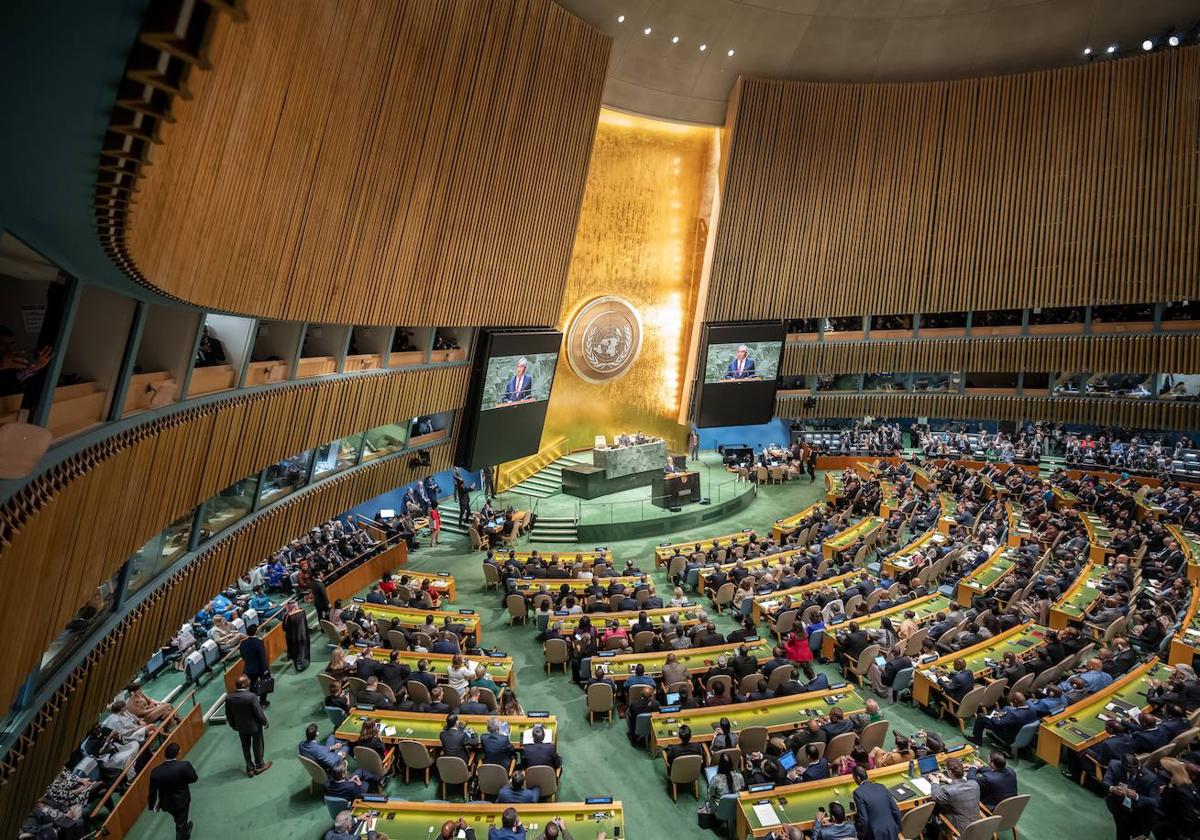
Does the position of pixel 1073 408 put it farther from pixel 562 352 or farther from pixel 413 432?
pixel 413 432

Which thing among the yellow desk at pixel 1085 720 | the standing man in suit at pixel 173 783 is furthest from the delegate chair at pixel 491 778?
the yellow desk at pixel 1085 720

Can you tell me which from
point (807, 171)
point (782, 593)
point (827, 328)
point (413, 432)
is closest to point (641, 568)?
point (782, 593)

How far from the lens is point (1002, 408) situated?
65.0 ft

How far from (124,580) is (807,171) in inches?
681

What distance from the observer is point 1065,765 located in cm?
792

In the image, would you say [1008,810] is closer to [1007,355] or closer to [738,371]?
[738,371]

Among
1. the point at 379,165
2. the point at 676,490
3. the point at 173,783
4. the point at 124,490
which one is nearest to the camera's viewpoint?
the point at 124,490

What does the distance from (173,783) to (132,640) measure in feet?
4.97

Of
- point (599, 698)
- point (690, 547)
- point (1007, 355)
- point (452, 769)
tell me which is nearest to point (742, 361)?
point (690, 547)

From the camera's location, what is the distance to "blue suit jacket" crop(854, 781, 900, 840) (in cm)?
584

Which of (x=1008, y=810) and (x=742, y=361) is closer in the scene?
(x=1008, y=810)

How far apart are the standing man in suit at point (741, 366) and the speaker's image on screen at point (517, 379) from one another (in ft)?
17.4

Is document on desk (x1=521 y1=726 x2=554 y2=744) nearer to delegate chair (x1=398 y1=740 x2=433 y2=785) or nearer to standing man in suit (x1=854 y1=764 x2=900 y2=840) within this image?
delegate chair (x1=398 y1=740 x2=433 y2=785)

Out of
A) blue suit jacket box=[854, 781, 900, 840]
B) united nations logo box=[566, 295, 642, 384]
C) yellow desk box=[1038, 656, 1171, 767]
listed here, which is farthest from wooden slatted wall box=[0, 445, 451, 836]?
yellow desk box=[1038, 656, 1171, 767]
